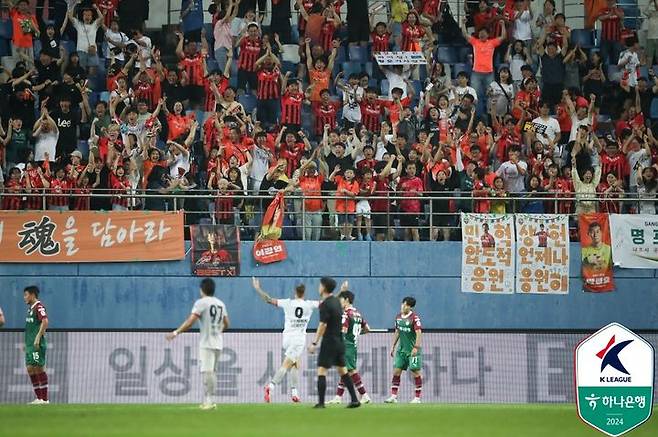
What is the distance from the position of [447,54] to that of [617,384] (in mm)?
18846

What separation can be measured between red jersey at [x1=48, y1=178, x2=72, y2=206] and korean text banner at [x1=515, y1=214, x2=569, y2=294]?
884cm

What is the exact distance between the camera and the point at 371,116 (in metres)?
28.7

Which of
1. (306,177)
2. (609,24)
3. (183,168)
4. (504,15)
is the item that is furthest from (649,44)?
(183,168)

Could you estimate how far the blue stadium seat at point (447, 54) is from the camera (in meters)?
31.3

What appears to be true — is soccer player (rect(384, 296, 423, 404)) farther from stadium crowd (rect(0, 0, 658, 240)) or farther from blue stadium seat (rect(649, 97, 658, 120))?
blue stadium seat (rect(649, 97, 658, 120))

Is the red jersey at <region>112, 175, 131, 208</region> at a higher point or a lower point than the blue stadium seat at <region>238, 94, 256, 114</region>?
lower

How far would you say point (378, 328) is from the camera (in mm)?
26719

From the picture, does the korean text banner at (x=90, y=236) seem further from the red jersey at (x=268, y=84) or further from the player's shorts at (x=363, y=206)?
the red jersey at (x=268, y=84)

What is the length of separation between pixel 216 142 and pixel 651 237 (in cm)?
901

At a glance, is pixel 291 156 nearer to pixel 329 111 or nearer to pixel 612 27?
pixel 329 111

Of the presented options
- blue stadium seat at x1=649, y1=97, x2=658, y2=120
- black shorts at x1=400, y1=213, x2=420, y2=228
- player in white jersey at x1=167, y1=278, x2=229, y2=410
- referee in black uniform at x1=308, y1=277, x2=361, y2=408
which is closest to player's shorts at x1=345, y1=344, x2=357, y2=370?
referee in black uniform at x1=308, y1=277, x2=361, y2=408

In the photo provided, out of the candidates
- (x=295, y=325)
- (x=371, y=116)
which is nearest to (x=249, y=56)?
(x=371, y=116)

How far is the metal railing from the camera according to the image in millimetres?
26078

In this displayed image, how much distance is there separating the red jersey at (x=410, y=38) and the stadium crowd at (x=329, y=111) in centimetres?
5
